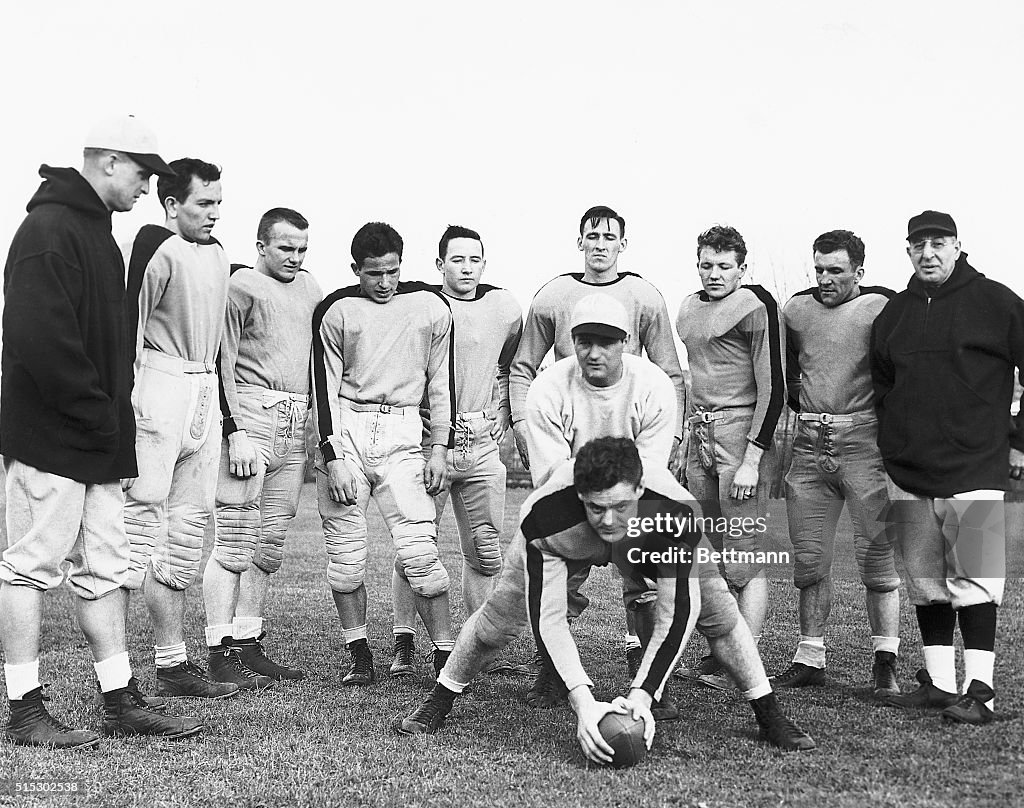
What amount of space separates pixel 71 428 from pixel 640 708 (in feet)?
9.30

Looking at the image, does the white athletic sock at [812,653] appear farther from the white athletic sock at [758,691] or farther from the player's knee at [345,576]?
the player's knee at [345,576]

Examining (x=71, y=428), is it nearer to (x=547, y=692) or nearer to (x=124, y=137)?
(x=124, y=137)

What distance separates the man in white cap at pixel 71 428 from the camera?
15.4 ft

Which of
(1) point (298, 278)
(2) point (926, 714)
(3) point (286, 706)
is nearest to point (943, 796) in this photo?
(2) point (926, 714)

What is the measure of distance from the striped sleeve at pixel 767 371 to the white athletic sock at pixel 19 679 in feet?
13.2

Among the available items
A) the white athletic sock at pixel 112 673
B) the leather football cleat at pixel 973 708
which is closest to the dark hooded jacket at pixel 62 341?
the white athletic sock at pixel 112 673

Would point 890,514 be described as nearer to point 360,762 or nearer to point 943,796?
point 943,796

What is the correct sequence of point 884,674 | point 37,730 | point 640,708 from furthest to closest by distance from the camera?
point 884,674 < point 37,730 < point 640,708

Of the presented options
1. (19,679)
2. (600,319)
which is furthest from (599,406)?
(19,679)

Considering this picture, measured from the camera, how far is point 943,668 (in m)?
5.57

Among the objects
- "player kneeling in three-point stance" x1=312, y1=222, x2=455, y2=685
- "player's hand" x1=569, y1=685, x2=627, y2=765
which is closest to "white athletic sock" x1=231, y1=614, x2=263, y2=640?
"player kneeling in three-point stance" x1=312, y1=222, x2=455, y2=685

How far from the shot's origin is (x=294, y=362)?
651cm

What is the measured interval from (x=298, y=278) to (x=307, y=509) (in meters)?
18.4

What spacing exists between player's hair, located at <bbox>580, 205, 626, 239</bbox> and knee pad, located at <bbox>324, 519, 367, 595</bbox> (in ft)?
7.64
